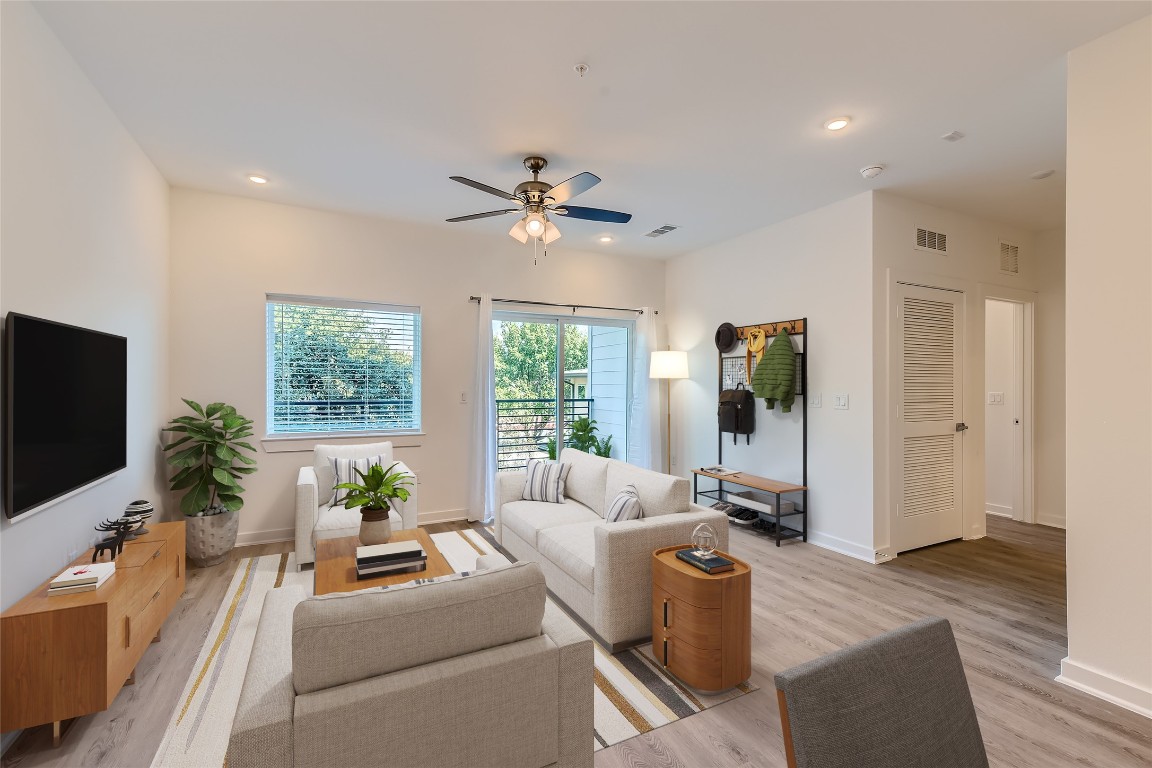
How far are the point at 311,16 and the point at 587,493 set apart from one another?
10.2 ft

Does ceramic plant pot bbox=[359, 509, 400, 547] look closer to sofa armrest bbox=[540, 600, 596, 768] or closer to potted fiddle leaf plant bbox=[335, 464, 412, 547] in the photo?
potted fiddle leaf plant bbox=[335, 464, 412, 547]

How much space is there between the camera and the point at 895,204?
4145 millimetres

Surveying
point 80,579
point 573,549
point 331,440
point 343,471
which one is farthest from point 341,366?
point 573,549

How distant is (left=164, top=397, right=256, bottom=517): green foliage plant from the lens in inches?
148

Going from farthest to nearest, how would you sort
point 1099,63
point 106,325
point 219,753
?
1. point 106,325
2. point 1099,63
3. point 219,753

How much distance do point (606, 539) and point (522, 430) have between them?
3127mm

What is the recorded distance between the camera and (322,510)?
3906mm

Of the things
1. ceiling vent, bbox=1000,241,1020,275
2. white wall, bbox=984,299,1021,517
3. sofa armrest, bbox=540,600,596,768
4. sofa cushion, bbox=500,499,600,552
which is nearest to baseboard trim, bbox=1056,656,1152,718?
sofa armrest, bbox=540,600,596,768

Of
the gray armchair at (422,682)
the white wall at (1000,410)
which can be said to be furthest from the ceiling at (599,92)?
the gray armchair at (422,682)

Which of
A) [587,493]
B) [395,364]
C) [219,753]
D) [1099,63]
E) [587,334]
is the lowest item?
[219,753]

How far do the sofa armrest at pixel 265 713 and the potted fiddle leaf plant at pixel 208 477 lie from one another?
114 inches

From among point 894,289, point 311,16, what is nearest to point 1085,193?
point 894,289

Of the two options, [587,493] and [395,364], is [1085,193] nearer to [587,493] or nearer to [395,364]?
[587,493]

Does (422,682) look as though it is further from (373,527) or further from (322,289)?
(322,289)
